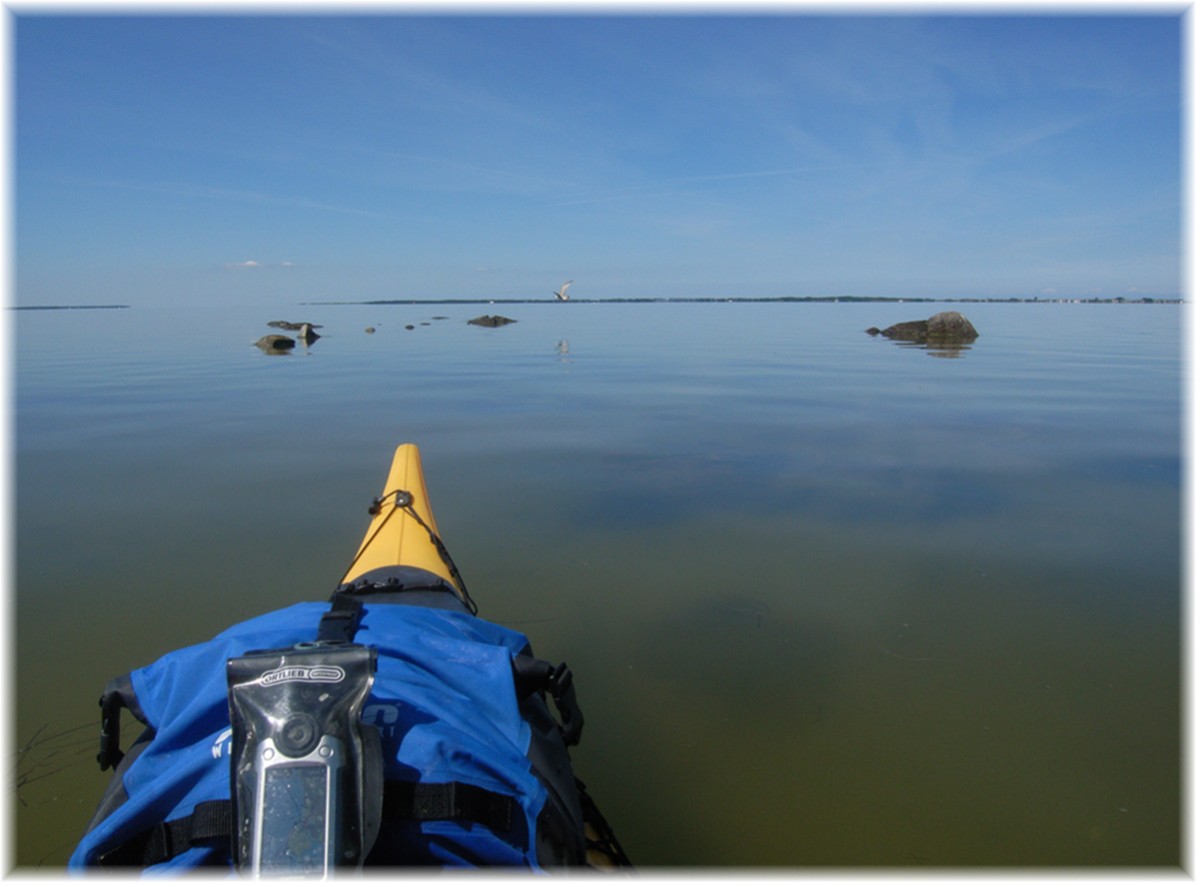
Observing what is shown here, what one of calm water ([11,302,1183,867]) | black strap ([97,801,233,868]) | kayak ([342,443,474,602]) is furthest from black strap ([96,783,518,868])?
kayak ([342,443,474,602])

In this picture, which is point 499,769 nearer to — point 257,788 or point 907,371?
point 257,788

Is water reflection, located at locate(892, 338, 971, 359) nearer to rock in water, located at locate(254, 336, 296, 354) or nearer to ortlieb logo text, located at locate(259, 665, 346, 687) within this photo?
rock in water, located at locate(254, 336, 296, 354)

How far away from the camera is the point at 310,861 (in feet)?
4.74

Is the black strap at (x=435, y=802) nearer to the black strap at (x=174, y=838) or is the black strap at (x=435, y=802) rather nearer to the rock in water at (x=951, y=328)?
the black strap at (x=174, y=838)

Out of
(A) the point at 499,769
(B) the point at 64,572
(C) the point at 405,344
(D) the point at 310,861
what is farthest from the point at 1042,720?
(C) the point at 405,344

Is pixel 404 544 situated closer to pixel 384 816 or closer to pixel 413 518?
pixel 413 518

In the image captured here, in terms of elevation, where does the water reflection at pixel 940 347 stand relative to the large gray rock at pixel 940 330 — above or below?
below

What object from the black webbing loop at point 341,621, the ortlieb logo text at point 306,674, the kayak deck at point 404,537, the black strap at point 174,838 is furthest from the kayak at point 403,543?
the ortlieb logo text at point 306,674

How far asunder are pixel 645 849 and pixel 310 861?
140 centimetres

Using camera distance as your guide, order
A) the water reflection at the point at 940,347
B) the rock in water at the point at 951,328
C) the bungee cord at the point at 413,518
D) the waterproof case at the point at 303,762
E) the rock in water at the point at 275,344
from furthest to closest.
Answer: the rock in water at the point at 951,328
the rock in water at the point at 275,344
the water reflection at the point at 940,347
the bungee cord at the point at 413,518
the waterproof case at the point at 303,762

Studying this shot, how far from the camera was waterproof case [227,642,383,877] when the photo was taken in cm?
146

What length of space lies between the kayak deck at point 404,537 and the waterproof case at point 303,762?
192 cm

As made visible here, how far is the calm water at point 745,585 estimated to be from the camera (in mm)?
2697

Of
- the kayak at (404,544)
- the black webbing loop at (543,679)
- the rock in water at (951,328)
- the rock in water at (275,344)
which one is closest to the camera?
the black webbing loop at (543,679)
